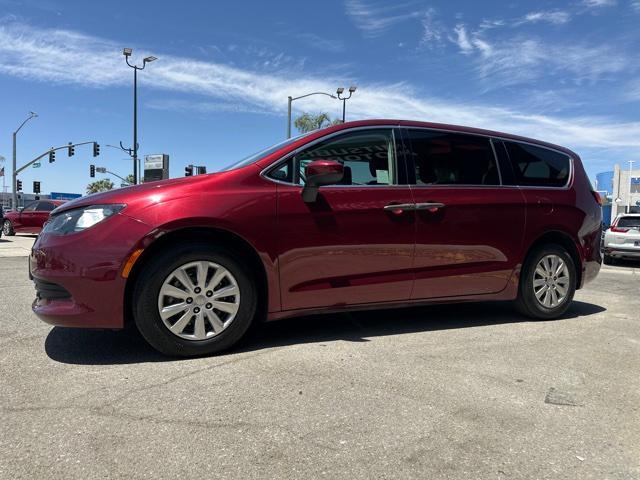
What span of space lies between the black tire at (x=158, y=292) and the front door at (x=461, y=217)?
4.65ft

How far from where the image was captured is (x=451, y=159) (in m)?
4.39

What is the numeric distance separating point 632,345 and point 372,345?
2.11 meters

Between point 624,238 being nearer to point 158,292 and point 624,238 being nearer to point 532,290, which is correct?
point 532,290

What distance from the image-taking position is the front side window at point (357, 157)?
377 centimetres

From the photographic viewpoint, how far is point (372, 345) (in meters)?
3.81

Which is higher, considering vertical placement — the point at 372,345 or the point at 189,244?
the point at 189,244

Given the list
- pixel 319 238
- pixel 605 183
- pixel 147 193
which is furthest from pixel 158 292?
pixel 605 183

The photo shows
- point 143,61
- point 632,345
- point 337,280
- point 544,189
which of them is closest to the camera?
point 337,280

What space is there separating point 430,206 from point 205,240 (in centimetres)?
180

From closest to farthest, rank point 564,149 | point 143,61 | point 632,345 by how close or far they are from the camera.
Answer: point 632,345 → point 564,149 → point 143,61

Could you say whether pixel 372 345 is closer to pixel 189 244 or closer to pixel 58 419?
pixel 189 244

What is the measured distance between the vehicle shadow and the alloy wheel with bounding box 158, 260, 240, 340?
259mm

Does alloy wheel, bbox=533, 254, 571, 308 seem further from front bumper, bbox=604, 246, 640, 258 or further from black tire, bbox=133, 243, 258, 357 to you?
front bumper, bbox=604, 246, 640, 258

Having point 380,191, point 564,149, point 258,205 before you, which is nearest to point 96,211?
point 258,205
